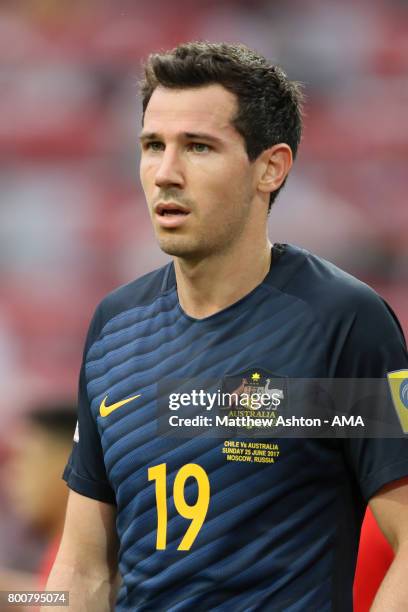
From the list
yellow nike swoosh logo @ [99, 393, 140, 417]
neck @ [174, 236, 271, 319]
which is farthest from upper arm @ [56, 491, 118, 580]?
neck @ [174, 236, 271, 319]

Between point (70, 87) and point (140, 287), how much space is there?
213cm

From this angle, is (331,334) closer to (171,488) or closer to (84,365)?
(171,488)

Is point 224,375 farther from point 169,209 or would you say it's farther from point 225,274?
point 169,209

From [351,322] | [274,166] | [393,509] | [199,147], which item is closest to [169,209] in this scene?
[199,147]

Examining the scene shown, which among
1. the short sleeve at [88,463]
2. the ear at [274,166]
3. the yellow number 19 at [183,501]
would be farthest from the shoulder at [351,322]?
the short sleeve at [88,463]

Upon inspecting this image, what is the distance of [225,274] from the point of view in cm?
194

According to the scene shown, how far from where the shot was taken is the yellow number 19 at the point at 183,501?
6.02 ft

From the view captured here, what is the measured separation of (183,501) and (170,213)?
1.61ft

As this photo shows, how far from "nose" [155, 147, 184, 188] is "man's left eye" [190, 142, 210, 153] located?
1.3 inches

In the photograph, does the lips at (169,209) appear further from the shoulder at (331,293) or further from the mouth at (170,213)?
the shoulder at (331,293)

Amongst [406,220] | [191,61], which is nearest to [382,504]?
[191,61]

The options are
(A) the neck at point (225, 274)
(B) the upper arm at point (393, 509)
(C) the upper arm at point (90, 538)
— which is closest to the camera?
(B) the upper arm at point (393, 509)

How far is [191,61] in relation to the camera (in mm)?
1877

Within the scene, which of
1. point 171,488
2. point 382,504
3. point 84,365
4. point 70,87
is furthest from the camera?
point 70,87
